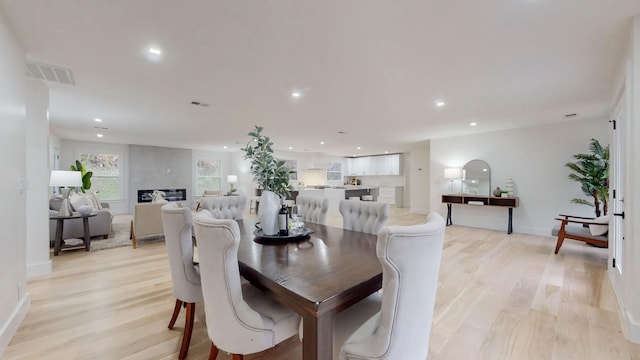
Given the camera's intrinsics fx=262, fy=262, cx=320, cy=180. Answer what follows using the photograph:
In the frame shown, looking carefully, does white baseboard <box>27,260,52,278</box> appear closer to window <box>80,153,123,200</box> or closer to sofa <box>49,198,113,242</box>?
sofa <box>49,198,113,242</box>

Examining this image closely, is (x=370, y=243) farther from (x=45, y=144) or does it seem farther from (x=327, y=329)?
Answer: (x=45, y=144)

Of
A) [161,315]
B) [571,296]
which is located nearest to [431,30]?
[571,296]

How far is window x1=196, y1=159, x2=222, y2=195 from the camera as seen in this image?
33.8 feet

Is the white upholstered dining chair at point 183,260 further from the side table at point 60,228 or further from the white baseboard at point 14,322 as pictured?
the side table at point 60,228

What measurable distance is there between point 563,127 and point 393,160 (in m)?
6.03

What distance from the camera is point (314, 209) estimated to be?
118 inches

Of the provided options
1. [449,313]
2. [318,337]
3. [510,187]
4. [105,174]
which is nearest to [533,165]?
[510,187]

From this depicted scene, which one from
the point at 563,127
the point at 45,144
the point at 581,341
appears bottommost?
the point at 581,341

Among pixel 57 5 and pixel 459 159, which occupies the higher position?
pixel 57 5

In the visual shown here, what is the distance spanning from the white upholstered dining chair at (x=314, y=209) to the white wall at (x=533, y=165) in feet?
16.9

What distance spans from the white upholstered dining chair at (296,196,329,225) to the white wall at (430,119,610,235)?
16.9 feet

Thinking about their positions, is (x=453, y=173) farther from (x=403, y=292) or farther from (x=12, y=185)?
(x=12, y=185)

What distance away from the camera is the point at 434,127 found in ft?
18.6

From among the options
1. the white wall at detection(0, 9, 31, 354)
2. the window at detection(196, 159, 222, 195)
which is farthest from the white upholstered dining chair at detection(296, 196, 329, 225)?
the window at detection(196, 159, 222, 195)
